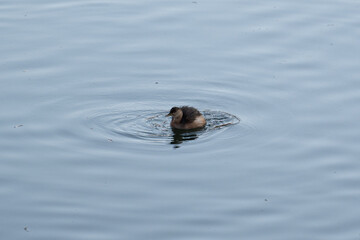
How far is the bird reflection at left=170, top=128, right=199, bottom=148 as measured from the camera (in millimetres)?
13773

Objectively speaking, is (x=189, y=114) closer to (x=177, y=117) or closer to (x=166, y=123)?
(x=177, y=117)

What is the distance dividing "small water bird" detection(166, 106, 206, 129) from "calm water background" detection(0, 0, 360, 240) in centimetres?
25

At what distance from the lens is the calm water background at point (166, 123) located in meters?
10.9

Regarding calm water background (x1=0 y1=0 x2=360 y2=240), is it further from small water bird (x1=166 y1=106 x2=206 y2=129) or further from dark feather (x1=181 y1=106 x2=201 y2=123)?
dark feather (x1=181 y1=106 x2=201 y2=123)

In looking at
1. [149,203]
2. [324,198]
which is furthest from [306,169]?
[149,203]

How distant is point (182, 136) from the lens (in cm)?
1409

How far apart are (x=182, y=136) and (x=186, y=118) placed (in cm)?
38

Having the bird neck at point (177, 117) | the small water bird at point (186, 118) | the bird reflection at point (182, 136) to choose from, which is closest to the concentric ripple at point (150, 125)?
the bird reflection at point (182, 136)

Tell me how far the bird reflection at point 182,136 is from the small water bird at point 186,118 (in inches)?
3.3

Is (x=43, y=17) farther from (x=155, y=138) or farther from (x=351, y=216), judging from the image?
(x=351, y=216)

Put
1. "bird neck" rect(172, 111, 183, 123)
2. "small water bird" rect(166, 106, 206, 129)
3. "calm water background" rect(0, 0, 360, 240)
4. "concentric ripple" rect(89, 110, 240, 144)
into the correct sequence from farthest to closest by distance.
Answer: "bird neck" rect(172, 111, 183, 123) < "small water bird" rect(166, 106, 206, 129) < "concentric ripple" rect(89, 110, 240, 144) < "calm water background" rect(0, 0, 360, 240)

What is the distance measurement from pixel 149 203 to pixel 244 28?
7.65 meters

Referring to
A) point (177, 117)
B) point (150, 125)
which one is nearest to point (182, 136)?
point (177, 117)

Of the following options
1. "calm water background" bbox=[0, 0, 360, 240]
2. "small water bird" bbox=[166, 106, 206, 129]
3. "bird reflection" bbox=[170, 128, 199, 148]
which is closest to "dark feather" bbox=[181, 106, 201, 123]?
"small water bird" bbox=[166, 106, 206, 129]
